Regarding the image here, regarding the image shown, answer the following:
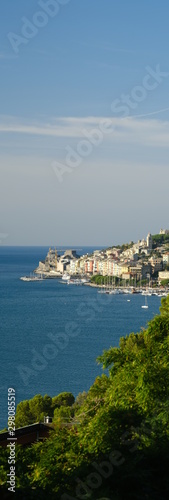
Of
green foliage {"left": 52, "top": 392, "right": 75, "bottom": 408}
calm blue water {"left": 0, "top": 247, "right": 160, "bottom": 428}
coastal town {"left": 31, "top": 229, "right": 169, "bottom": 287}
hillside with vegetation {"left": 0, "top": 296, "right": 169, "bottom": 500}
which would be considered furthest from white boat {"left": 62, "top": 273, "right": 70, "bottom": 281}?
hillside with vegetation {"left": 0, "top": 296, "right": 169, "bottom": 500}

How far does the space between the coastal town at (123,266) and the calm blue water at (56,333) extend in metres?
5.65

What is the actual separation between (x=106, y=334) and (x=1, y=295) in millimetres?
9439

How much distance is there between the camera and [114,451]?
7.38 feet

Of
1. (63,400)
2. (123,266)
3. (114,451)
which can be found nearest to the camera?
(114,451)

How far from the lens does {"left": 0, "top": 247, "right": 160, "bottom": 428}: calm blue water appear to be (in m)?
9.78

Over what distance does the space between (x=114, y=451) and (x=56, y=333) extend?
12890 millimetres

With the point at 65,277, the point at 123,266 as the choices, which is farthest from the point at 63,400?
the point at 65,277

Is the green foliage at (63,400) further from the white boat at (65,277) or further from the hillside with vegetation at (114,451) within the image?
the white boat at (65,277)

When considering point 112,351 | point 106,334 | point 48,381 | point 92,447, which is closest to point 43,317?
point 106,334

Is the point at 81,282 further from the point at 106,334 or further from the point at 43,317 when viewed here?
the point at 106,334

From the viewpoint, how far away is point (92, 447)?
2.28m

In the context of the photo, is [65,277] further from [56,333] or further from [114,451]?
→ [114,451]

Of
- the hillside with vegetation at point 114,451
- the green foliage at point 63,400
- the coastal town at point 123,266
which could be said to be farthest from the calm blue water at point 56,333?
the coastal town at point 123,266

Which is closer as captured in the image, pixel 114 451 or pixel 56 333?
pixel 114 451
